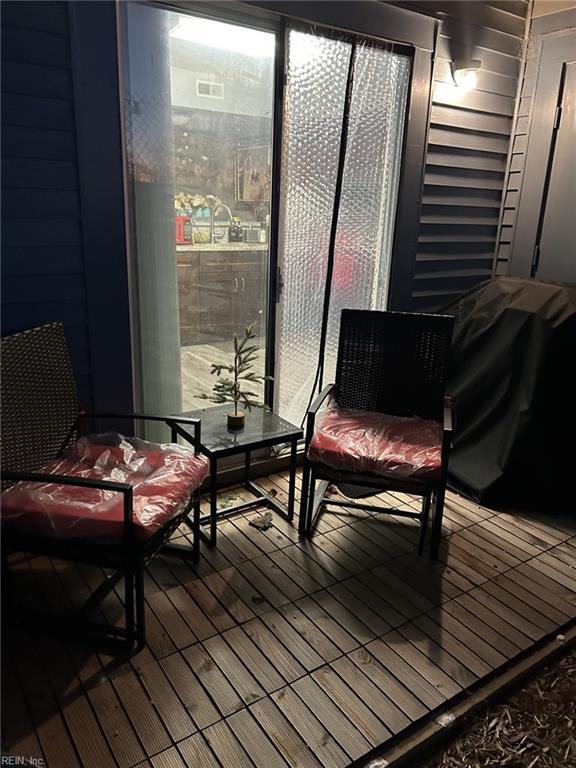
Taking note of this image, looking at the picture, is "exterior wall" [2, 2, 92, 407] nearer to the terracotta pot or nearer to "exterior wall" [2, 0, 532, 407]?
"exterior wall" [2, 0, 532, 407]

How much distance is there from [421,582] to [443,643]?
0.33 m

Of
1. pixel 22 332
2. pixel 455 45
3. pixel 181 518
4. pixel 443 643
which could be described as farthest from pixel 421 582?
pixel 455 45

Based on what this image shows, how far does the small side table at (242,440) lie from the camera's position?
7.54ft

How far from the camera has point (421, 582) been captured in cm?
223

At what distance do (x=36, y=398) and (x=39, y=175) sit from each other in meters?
0.81

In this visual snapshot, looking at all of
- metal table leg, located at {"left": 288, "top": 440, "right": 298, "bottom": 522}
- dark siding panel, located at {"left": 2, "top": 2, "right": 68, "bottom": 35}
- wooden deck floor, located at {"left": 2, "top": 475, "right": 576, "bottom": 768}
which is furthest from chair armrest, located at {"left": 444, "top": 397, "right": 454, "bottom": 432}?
dark siding panel, located at {"left": 2, "top": 2, "right": 68, "bottom": 35}

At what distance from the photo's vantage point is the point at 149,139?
89.7 inches

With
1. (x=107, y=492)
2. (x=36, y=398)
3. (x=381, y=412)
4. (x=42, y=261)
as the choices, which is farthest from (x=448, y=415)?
(x=42, y=261)

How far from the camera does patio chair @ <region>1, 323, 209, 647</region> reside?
1.68 meters

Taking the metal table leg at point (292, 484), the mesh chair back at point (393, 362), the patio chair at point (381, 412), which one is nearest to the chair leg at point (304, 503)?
the patio chair at point (381, 412)

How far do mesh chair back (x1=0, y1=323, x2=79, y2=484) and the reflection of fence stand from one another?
76 cm

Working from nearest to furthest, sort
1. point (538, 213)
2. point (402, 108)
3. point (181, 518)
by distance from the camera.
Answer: point (181, 518), point (402, 108), point (538, 213)

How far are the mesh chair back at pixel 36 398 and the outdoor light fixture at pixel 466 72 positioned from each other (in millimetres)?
2476

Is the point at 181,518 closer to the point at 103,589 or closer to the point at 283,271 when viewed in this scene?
the point at 103,589
